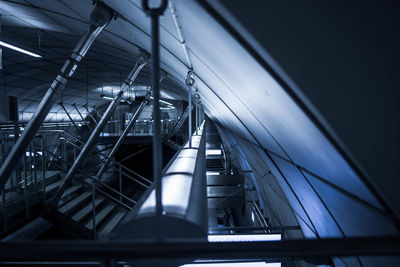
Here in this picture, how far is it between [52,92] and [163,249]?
415cm

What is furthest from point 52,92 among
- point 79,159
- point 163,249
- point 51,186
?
point 163,249

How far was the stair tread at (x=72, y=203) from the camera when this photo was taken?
16.8 ft

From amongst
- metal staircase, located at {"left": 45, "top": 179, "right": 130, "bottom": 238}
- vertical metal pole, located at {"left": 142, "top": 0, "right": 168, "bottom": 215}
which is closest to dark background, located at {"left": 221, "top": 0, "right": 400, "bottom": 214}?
vertical metal pole, located at {"left": 142, "top": 0, "right": 168, "bottom": 215}

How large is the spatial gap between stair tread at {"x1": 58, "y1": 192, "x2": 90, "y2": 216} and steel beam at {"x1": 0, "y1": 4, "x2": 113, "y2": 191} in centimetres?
165

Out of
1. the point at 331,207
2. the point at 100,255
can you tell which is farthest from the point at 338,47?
the point at 331,207

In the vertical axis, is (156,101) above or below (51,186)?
above

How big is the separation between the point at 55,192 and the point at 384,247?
595 cm

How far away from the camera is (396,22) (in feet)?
3.03

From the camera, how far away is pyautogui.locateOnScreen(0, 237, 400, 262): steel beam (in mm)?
773

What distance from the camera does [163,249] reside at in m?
0.78

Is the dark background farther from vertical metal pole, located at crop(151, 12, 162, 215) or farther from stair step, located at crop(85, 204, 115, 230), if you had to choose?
stair step, located at crop(85, 204, 115, 230)

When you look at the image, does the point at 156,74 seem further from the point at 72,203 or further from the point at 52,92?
the point at 72,203

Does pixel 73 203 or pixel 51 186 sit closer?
pixel 73 203

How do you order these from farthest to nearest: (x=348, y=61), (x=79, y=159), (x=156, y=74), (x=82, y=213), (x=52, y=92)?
(x=79, y=159) < (x=82, y=213) < (x=52, y=92) < (x=348, y=61) < (x=156, y=74)
